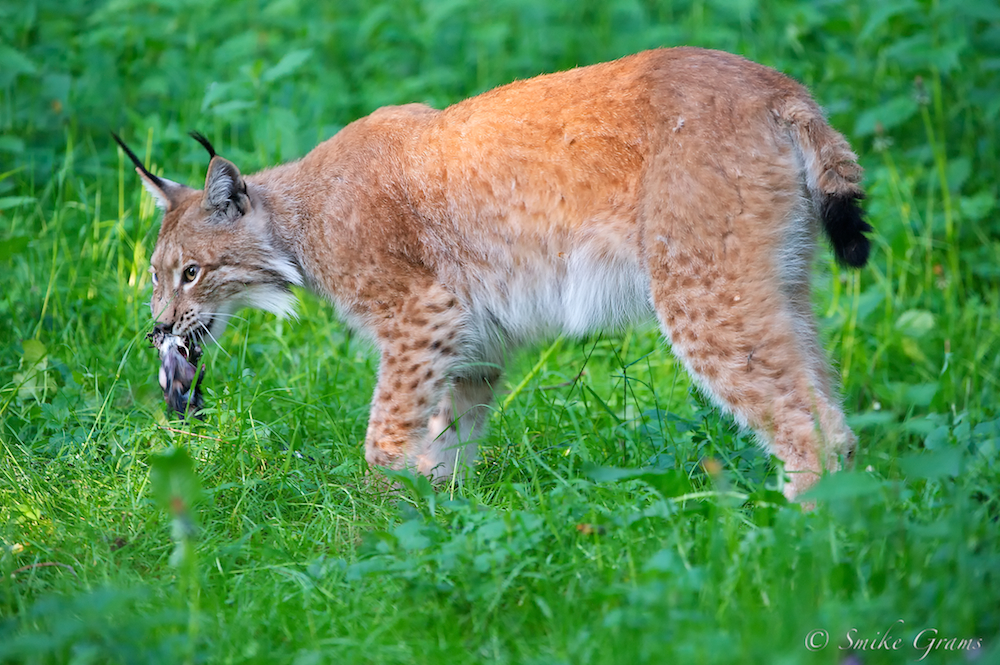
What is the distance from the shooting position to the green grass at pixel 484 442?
2516 millimetres

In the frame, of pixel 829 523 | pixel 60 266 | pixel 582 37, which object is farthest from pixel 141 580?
pixel 582 37

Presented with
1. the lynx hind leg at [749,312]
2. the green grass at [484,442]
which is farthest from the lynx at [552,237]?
the green grass at [484,442]

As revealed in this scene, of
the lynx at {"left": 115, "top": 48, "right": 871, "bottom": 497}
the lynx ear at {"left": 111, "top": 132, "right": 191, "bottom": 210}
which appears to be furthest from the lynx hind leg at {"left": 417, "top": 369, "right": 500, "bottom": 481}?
the lynx ear at {"left": 111, "top": 132, "right": 191, "bottom": 210}

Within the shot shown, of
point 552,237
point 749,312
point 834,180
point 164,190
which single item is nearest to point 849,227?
point 834,180

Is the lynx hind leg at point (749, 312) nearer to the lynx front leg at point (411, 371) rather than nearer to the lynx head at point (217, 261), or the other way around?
the lynx front leg at point (411, 371)

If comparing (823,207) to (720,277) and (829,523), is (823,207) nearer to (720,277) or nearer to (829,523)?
(720,277)

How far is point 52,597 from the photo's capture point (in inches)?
108

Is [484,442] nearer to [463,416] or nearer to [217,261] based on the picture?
[463,416]

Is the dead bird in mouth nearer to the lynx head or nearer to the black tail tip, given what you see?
the lynx head

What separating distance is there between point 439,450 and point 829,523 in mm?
1847

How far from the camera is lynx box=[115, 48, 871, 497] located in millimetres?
3420

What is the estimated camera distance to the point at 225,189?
4090mm

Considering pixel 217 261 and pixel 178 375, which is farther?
pixel 217 261

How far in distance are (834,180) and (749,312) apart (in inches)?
23.4
